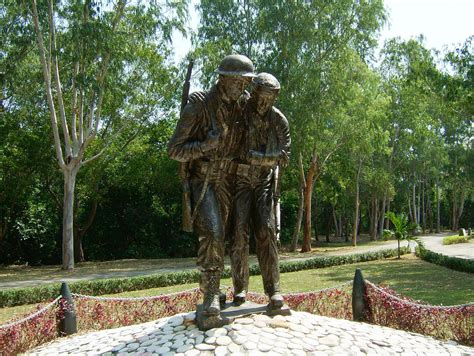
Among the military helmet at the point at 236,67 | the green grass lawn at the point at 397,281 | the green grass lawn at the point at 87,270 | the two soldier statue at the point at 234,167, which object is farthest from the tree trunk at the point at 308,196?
the military helmet at the point at 236,67

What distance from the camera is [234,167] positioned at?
5180 millimetres

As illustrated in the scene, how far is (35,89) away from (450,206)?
169 ft

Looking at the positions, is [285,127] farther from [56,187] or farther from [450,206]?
[450,206]

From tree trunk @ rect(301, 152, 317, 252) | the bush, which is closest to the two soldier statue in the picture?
tree trunk @ rect(301, 152, 317, 252)

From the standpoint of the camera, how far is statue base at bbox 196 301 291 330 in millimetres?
4633

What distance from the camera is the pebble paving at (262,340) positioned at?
14.2 feet

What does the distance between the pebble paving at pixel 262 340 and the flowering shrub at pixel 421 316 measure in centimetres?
53

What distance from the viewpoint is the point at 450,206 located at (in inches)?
2303

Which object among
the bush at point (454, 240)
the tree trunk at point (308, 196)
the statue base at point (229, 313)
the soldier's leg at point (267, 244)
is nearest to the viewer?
the statue base at point (229, 313)

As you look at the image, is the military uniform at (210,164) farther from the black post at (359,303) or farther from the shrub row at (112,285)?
the shrub row at (112,285)

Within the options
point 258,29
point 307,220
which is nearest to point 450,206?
point 307,220

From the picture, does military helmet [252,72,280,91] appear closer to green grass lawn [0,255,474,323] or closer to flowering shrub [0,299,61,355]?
flowering shrub [0,299,61,355]

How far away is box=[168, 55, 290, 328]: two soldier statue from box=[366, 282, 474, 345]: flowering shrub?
2.16m

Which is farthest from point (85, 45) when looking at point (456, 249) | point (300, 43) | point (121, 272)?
point (456, 249)
